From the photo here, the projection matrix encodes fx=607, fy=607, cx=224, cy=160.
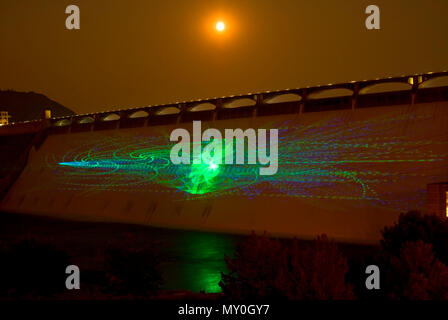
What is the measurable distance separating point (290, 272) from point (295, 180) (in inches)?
773

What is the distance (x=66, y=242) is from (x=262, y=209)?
9325 mm

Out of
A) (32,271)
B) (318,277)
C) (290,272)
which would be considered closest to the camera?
(318,277)

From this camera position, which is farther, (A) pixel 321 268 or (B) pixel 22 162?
(B) pixel 22 162

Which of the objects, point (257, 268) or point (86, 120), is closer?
point (257, 268)

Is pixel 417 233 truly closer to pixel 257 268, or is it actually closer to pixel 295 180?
pixel 257 268

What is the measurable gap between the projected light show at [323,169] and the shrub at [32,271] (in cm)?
1516

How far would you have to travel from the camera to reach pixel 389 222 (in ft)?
81.2

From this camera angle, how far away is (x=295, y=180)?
97.0 ft

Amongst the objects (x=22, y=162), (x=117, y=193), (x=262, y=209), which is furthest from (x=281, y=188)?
(x=22, y=162)

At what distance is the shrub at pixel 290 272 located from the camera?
958 centimetres

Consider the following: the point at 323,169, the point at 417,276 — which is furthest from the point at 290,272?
the point at 323,169

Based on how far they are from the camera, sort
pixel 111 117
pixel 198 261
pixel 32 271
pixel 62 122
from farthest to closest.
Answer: pixel 62 122 < pixel 111 117 < pixel 198 261 < pixel 32 271

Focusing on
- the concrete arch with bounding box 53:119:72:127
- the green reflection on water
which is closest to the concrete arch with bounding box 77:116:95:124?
the concrete arch with bounding box 53:119:72:127

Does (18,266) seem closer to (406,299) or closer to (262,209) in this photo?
(406,299)
